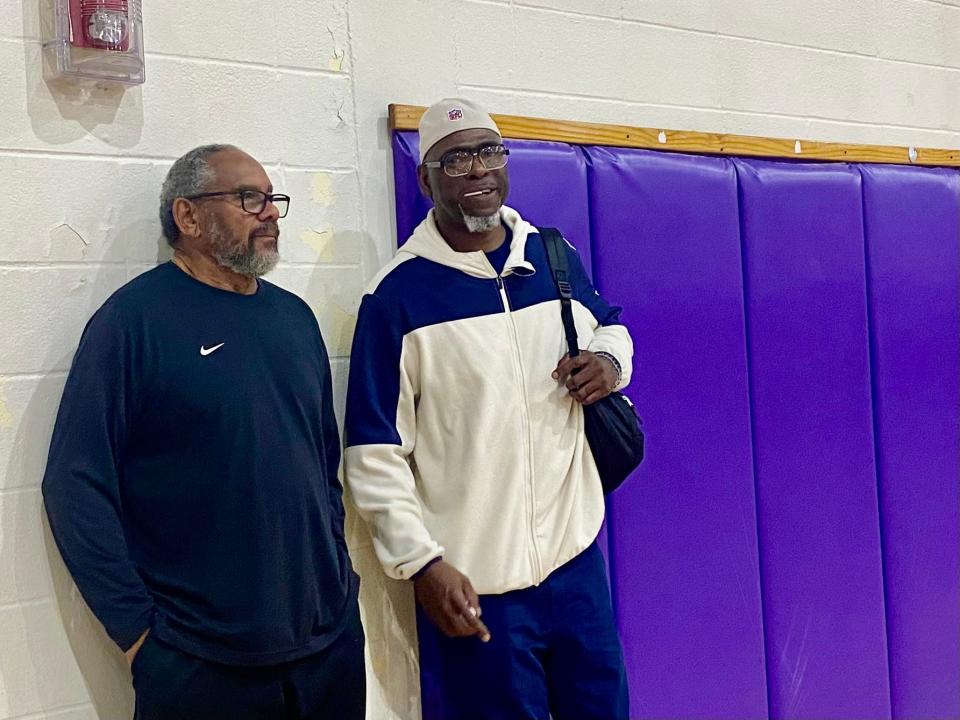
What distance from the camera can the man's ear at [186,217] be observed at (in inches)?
76.2

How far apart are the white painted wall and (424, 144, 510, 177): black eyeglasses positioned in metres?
0.19

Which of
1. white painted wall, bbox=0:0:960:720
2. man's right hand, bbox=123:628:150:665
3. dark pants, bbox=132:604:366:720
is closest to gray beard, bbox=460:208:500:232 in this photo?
white painted wall, bbox=0:0:960:720

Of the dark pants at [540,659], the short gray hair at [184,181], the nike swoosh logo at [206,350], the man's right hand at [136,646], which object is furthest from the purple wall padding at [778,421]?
the man's right hand at [136,646]

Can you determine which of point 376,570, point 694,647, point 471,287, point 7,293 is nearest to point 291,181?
point 471,287

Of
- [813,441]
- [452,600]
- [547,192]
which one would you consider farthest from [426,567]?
[813,441]

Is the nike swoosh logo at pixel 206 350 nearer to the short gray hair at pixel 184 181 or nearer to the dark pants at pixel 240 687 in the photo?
the short gray hair at pixel 184 181

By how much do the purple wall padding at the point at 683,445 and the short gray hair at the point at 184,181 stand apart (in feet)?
2.91

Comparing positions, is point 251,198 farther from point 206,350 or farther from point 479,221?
point 479,221

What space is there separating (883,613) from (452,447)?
140 centimetres

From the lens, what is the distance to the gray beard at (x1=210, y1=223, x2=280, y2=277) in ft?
6.34

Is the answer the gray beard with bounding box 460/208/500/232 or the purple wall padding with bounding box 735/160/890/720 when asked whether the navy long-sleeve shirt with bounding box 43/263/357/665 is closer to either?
the gray beard with bounding box 460/208/500/232

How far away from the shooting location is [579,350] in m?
2.19

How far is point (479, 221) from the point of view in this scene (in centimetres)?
215

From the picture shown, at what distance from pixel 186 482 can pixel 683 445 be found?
3.96ft
